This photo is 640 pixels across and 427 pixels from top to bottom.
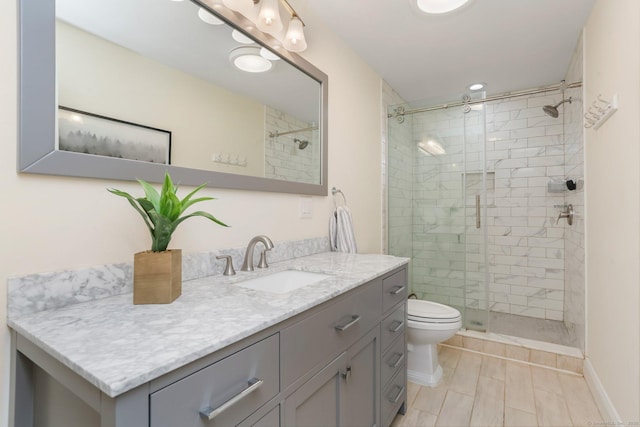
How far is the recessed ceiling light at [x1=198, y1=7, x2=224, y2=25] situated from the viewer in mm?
1230

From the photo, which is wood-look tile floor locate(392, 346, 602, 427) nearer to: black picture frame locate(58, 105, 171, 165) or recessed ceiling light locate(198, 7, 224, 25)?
black picture frame locate(58, 105, 171, 165)

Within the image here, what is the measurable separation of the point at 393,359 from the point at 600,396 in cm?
123

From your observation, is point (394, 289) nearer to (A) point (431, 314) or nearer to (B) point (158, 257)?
(A) point (431, 314)

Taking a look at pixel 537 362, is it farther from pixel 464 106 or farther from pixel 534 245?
pixel 464 106

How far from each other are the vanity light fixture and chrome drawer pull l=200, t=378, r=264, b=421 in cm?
141

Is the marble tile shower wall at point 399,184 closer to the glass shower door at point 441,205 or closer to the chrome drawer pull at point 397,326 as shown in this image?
the glass shower door at point 441,205

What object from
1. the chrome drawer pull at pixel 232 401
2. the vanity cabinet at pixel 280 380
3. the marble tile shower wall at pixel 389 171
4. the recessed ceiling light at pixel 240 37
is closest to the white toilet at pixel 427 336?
the vanity cabinet at pixel 280 380

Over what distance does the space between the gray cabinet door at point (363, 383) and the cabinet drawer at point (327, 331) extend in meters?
0.06

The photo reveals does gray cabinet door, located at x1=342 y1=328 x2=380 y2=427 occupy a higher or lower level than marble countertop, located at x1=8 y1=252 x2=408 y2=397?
lower

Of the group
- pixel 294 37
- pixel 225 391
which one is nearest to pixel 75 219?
pixel 225 391

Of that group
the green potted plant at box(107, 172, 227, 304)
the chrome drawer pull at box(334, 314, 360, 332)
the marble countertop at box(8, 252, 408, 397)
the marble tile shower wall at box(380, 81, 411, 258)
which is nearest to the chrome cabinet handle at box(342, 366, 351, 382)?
the chrome drawer pull at box(334, 314, 360, 332)

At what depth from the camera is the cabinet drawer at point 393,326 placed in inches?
55.4

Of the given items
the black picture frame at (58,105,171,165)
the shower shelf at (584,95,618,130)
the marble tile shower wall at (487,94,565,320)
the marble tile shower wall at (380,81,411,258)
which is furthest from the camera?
the marble tile shower wall at (487,94,565,320)

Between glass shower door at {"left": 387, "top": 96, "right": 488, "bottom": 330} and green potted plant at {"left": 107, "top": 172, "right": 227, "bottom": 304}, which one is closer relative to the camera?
green potted plant at {"left": 107, "top": 172, "right": 227, "bottom": 304}
